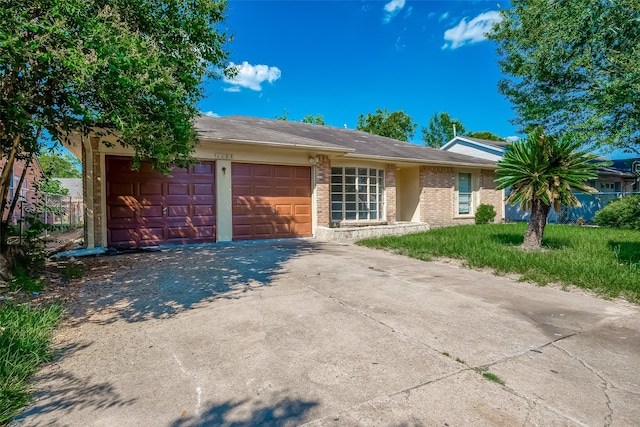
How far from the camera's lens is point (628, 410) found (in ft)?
7.53

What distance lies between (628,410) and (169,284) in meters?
5.49

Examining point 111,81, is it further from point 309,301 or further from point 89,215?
point 89,215

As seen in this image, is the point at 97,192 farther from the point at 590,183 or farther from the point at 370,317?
the point at 590,183

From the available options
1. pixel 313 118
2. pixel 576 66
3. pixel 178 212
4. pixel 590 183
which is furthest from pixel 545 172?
pixel 313 118

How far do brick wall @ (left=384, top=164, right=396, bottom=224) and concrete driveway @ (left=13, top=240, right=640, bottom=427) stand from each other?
27.1ft

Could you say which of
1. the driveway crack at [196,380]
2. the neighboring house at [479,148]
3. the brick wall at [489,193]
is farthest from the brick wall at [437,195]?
the driveway crack at [196,380]

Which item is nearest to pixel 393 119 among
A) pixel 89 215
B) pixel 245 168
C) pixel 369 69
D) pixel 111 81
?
pixel 369 69

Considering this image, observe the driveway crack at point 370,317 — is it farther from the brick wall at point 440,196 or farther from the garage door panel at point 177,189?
the brick wall at point 440,196

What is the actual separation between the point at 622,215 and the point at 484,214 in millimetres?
5024

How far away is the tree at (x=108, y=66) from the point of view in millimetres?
3686

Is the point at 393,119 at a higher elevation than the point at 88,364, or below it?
higher

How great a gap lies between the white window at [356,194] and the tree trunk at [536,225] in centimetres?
620

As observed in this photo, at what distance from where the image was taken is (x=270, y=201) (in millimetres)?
10859

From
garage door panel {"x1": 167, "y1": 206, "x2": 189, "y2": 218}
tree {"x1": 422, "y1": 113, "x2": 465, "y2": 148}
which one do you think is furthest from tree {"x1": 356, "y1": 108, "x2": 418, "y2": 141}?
garage door panel {"x1": 167, "y1": 206, "x2": 189, "y2": 218}
